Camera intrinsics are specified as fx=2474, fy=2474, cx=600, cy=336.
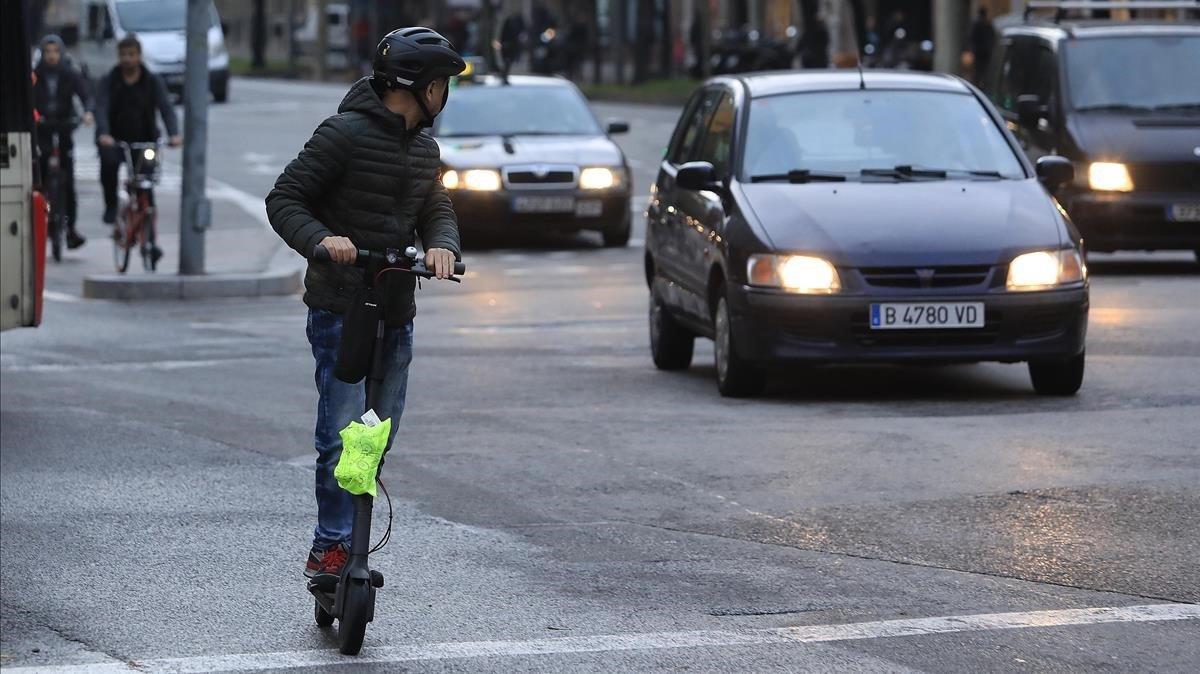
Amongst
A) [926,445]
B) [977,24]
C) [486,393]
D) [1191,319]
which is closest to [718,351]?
[486,393]

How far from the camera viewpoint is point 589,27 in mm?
64938

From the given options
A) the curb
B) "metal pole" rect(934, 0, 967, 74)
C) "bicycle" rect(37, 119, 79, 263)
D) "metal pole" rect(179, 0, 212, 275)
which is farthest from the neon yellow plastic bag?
"metal pole" rect(934, 0, 967, 74)

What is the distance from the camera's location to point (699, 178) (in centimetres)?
1195

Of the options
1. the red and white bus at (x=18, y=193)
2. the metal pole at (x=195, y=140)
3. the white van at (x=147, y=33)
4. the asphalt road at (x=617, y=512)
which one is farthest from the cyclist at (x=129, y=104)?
the white van at (x=147, y=33)

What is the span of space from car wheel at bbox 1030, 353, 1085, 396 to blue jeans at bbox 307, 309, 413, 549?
5457mm

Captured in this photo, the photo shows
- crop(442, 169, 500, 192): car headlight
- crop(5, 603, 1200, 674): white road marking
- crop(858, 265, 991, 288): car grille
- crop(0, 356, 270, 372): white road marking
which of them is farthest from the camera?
crop(442, 169, 500, 192): car headlight

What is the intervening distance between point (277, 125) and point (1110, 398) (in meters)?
32.5

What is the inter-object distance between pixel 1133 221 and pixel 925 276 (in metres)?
6.98

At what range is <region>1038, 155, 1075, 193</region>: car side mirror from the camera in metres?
12.2

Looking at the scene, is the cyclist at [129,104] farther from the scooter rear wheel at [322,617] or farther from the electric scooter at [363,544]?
the electric scooter at [363,544]

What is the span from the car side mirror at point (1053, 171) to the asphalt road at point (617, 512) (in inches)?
38.1

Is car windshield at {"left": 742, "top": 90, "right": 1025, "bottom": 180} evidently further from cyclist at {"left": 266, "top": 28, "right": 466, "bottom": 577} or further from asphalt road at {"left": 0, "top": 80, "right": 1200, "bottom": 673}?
cyclist at {"left": 266, "top": 28, "right": 466, "bottom": 577}

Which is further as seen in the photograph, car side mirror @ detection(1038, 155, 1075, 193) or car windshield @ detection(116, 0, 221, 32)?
car windshield @ detection(116, 0, 221, 32)

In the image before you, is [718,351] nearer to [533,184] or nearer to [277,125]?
[533,184]
